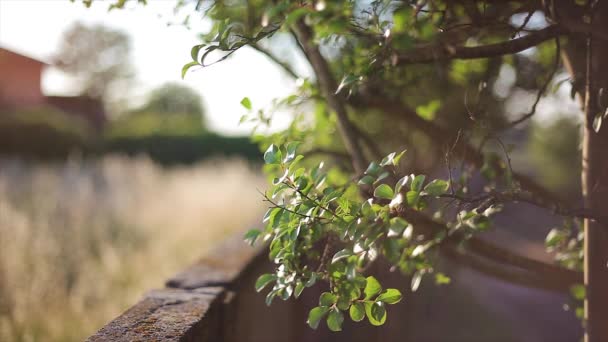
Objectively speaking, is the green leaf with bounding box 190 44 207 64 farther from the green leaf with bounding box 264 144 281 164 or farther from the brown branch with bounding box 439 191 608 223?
the brown branch with bounding box 439 191 608 223

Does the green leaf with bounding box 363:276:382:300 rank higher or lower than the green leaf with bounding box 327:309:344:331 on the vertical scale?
higher

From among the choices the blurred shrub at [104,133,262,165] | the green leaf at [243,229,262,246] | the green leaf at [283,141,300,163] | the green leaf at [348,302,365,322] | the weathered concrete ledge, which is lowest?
the blurred shrub at [104,133,262,165]

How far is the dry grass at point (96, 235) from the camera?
11.6ft

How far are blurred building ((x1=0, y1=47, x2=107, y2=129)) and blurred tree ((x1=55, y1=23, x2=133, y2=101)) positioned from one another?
247 inches

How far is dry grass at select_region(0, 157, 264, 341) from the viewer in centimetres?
354

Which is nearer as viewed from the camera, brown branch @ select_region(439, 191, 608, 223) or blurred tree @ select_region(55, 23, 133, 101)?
brown branch @ select_region(439, 191, 608, 223)

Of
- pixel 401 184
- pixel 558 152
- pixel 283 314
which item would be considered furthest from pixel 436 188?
pixel 558 152

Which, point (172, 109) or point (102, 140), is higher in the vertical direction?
point (102, 140)

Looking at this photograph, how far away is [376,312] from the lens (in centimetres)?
127

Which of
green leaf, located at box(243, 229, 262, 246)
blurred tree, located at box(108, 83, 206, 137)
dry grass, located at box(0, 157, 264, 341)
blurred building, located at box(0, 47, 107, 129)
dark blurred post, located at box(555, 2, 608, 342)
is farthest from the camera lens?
blurred tree, located at box(108, 83, 206, 137)

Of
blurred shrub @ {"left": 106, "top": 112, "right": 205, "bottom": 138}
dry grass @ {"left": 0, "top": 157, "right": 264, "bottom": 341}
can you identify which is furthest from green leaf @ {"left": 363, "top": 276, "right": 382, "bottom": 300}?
blurred shrub @ {"left": 106, "top": 112, "right": 205, "bottom": 138}

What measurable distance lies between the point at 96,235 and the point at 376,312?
15.8 feet

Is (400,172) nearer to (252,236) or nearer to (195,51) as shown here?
(252,236)

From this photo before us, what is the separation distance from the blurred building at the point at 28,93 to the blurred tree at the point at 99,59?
6270 millimetres
